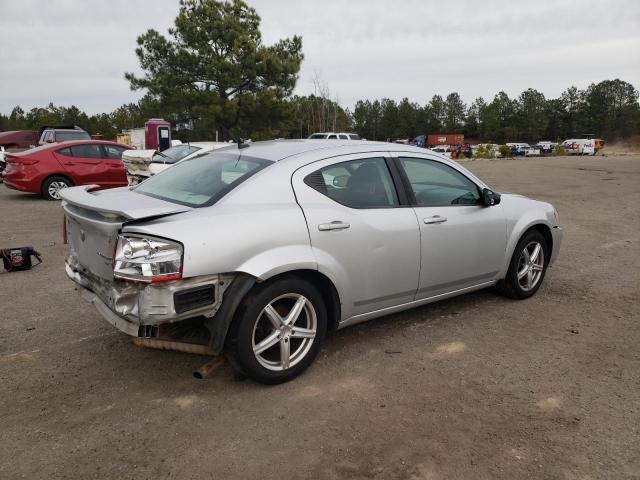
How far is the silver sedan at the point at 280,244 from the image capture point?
2963 mm

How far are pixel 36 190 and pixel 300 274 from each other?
36.5 ft

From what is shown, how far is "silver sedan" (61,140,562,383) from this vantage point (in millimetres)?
2963

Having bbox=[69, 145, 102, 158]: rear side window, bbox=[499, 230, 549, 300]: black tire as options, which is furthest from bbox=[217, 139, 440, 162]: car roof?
bbox=[69, 145, 102, 158]: rear side window

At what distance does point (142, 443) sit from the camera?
277cm

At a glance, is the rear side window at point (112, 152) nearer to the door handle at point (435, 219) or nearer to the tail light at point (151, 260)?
the door handle at point (435, 219)

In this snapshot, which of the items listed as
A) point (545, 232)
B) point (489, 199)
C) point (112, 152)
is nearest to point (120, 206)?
point (489, 199)

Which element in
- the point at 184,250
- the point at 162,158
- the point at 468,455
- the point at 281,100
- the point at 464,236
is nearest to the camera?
the point at 468,455

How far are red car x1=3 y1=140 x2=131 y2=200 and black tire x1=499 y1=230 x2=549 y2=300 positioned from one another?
33.0 ft

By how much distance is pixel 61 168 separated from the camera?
A: 12.3 meters

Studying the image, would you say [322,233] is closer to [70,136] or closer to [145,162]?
[145,162]

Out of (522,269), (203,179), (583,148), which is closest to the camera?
(203,179)

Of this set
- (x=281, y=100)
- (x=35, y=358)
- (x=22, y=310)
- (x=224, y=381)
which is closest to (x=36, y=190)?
(x=22, y=310)

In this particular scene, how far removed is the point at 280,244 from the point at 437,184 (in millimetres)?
1760

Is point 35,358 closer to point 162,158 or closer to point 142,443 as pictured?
point 142,443
